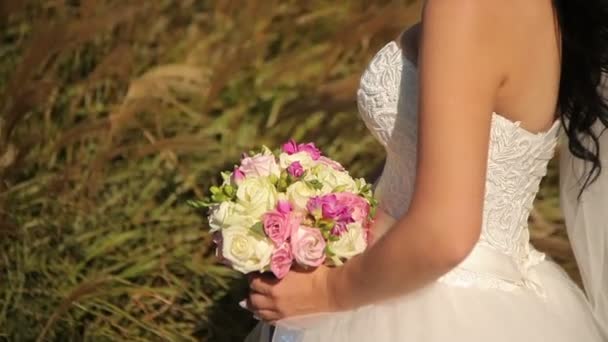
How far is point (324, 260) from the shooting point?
193 cm

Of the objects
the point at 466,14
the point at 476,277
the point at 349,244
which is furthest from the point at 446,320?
the point at 466,14

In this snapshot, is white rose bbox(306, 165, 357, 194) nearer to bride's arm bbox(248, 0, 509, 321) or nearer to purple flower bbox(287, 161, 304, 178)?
purple flower bbox(287, 161, 304, 178)

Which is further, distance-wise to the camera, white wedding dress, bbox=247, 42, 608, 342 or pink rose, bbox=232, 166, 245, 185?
pink rose, bbox=232, 166, 245, 185

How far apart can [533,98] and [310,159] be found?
45 cm

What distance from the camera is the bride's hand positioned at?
192cm

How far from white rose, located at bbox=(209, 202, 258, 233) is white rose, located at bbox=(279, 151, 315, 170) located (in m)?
0.14

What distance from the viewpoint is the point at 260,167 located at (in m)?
2.00

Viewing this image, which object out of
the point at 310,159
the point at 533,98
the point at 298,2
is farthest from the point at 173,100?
the point at 533,98

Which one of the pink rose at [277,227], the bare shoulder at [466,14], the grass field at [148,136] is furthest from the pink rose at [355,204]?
the grass field at [148,136]

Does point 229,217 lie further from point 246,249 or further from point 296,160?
point 296,160

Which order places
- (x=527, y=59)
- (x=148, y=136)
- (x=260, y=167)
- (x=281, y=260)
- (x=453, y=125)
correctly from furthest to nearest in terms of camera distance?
(x=148, y=136), (x=260, y=167), (x=281, y=260), (x=527, y=59), (x=453, y=125)

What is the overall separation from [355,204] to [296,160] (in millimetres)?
158

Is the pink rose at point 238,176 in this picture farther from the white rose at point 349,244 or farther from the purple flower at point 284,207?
the white rose at point 349,244

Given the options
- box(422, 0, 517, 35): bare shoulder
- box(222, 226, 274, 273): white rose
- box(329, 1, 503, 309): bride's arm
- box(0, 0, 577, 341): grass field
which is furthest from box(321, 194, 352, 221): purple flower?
box(0, 0, 577, 341): grass field
